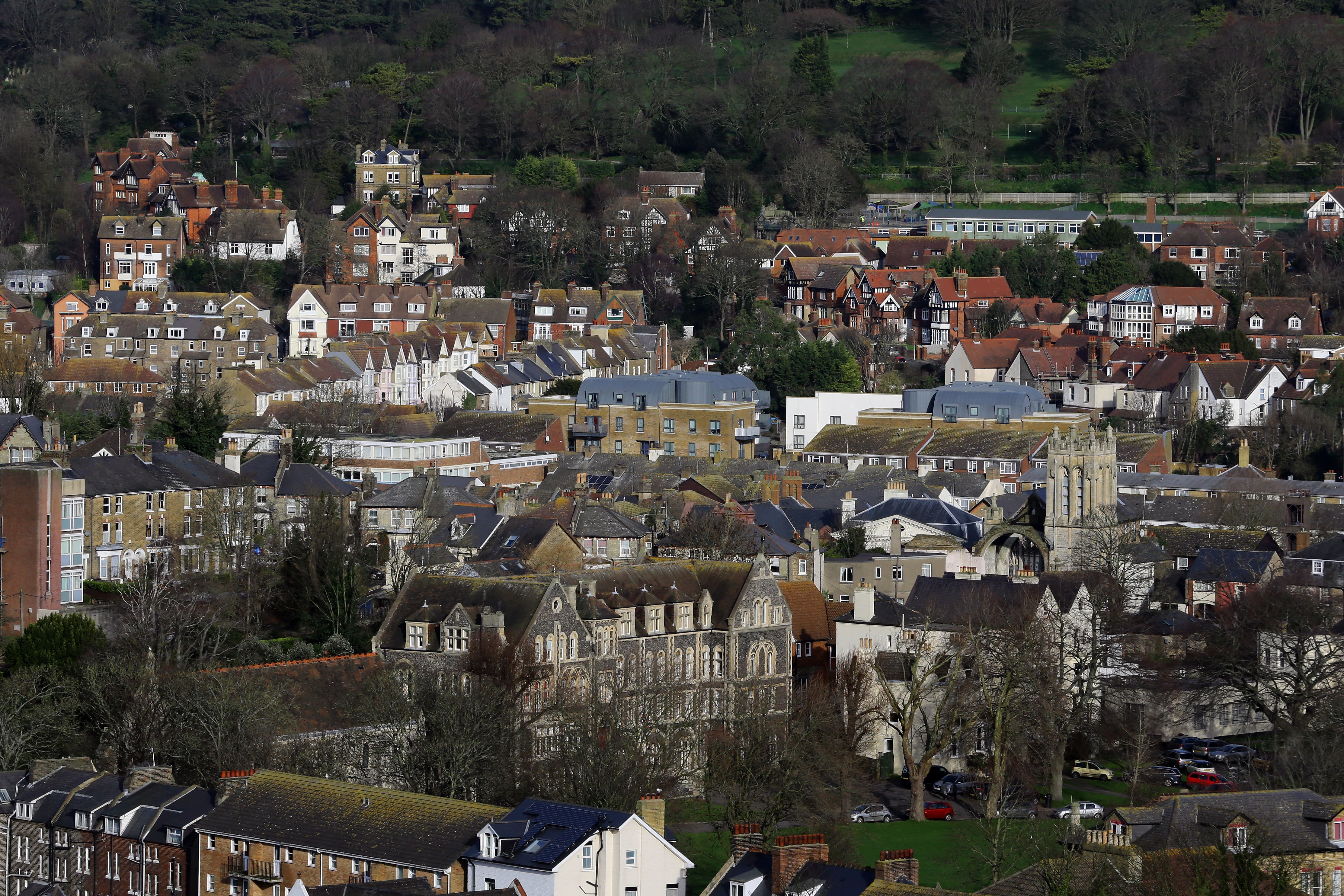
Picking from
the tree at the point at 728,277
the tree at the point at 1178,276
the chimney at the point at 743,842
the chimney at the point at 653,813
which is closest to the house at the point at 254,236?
the tree at the point at 728,277

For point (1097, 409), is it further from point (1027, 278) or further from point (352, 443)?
point (352, 443)

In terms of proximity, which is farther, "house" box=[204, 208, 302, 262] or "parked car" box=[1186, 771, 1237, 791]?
"house" box=[204, 208, 302, 262]

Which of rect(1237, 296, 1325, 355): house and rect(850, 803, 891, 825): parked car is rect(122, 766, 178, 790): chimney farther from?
rect(1237, 296, 1325, 355): house

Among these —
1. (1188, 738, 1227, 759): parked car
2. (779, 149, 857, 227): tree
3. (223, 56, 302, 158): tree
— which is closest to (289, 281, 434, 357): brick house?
(779, 149, 857, 227): tree

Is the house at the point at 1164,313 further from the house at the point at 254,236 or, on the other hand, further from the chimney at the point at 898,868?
the chimney at the point at 898,868

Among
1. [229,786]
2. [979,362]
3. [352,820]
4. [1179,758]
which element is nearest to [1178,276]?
[979,362]

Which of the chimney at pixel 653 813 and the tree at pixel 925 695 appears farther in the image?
the tree at pixel 925 695
